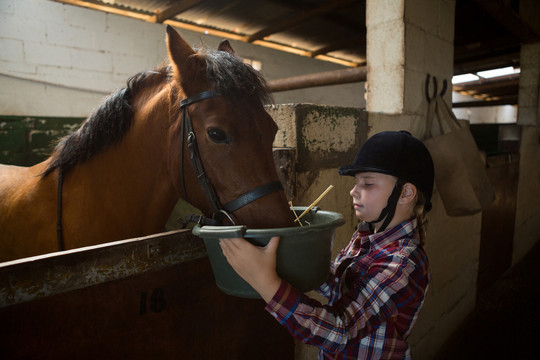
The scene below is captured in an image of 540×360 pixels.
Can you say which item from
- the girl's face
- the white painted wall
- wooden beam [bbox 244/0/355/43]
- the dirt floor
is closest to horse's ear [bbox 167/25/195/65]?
the girl's face

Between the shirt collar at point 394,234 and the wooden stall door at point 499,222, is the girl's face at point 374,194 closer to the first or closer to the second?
the shirt collar at point 394,234

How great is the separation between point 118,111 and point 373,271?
114 cm

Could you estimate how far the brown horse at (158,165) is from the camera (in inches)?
40.5

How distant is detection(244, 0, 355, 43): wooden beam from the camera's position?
499 cm

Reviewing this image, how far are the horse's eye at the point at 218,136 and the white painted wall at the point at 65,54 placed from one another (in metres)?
3.74

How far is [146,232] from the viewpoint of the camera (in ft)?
4.32

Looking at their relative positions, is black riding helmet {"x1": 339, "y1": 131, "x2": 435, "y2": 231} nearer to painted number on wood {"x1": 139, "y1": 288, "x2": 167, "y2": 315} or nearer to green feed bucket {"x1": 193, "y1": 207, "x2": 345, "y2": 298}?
green feed bucket {"x1": 193, "y1": 207, "x2": 345, "y2": 298}

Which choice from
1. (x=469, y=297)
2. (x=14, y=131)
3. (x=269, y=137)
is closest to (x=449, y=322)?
(x=469, y=297)

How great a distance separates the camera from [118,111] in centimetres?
131

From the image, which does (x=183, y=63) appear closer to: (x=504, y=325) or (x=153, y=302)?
(x=153, y=302)

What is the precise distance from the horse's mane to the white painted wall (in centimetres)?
332

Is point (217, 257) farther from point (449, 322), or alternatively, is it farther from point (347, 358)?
point (449, 322)

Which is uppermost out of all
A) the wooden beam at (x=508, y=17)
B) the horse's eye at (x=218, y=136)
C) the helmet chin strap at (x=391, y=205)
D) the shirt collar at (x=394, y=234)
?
the wooden beam at (x=508, y=17)

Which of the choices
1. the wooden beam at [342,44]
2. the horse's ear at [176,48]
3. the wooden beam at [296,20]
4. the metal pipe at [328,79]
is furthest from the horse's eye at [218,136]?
the wooden beam at [342,44]
